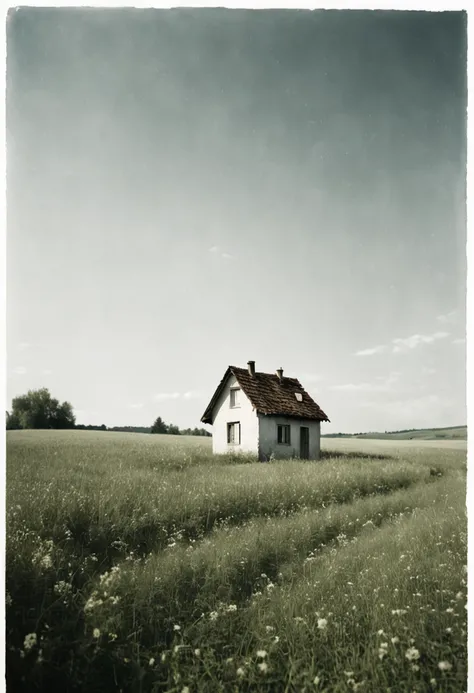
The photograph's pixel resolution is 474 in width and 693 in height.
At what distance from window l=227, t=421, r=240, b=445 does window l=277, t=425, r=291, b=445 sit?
105 cm

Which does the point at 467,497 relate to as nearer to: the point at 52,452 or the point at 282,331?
the point at 282,331

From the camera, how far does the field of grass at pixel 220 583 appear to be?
3.54m

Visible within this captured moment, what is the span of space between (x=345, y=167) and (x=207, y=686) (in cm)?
528

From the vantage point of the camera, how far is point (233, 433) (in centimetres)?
1153

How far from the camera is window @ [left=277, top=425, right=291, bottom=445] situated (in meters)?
11.8

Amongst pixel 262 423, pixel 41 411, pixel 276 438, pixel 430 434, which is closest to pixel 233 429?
pixel 262 423

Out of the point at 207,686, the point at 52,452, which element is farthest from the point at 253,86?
the point at 207,686

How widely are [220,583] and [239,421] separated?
23.8 ft

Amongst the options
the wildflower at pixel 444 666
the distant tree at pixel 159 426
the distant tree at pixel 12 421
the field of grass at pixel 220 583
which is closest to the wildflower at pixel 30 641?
the field of grass at pixel 220 583

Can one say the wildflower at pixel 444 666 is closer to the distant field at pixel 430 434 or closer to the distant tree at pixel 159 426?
the distant field at pixel 430 434

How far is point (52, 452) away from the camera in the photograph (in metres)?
5.95

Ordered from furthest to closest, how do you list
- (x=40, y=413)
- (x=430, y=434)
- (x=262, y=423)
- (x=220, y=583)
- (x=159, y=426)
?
(x=262, y=423)
(x=159, y=426)
(x=430, y=434)
(x=40, y=413)
(x=220, y=583)

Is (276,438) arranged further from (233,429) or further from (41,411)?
(41,411)

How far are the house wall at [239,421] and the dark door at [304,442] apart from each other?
1.42 m
